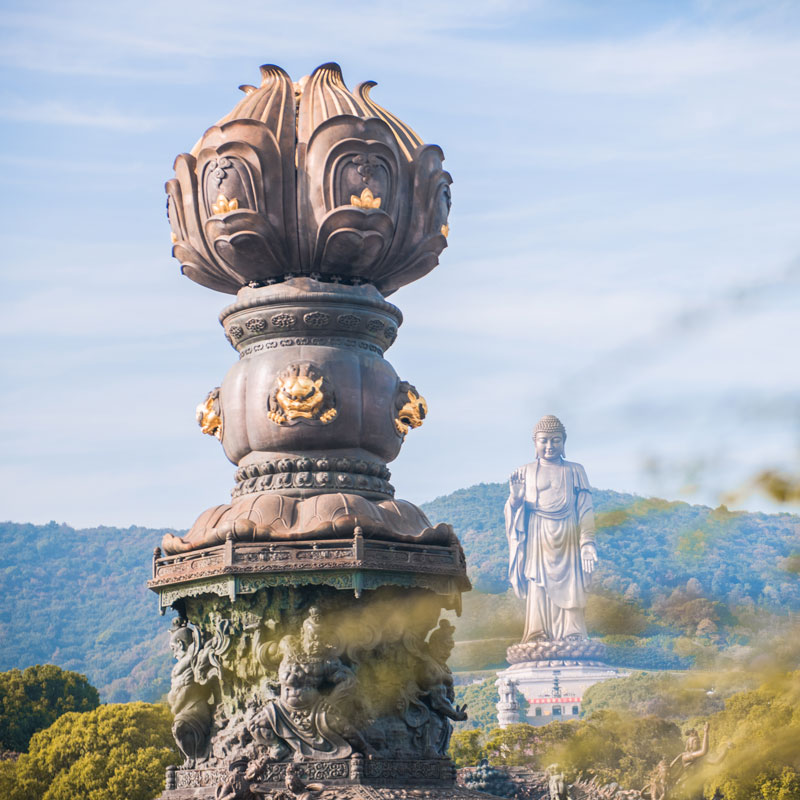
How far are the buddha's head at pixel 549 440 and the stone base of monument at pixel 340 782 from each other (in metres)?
102

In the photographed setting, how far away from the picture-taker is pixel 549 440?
12144 centimetres

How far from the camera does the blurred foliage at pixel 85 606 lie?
130000 millimetres

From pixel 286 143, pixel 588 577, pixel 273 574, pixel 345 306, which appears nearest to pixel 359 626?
pixel 273 574

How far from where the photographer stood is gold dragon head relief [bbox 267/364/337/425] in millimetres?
18641

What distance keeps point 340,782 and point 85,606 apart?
457 feet

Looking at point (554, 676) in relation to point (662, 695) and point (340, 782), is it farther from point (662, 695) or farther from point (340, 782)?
point (662, 695)

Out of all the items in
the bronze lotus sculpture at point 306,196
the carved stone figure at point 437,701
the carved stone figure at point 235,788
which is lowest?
the carved stone figure at point 235,788

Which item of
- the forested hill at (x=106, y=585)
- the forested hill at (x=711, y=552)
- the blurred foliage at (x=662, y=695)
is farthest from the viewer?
the forested hill at (x=106, y=585)

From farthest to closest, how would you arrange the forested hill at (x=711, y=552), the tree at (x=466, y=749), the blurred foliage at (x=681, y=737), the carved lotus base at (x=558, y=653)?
the carved lotus base at (x=558, y=653)
the tree at (x=466, y=749)
the forested hill at (x=711, y=552)
the blurred foliage at (x=681, y=737)

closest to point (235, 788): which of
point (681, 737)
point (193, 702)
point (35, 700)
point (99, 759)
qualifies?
point (193, 702)

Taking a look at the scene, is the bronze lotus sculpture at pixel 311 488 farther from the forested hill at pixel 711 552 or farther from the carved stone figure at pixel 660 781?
the carved stone figure at pixel 660 781

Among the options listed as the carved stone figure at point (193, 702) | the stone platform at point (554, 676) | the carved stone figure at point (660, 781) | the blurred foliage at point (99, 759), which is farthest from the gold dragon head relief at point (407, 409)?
the stone platform at point (554, 676)

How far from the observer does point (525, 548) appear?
399ft

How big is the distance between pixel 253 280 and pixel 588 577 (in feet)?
305
